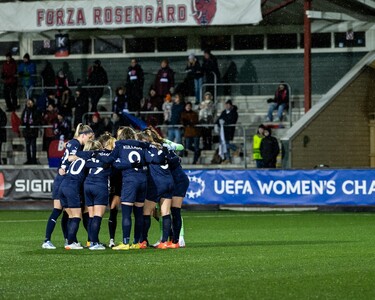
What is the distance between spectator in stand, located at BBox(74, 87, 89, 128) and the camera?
38125 mm

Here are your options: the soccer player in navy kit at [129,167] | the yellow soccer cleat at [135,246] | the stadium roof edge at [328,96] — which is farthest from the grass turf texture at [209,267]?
the stadium roof edge at [328,96]

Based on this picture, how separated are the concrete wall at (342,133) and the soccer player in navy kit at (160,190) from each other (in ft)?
52.7

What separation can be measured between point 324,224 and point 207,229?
3.04 meters

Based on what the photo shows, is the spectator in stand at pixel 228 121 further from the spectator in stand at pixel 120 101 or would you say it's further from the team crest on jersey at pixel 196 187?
the team crest on jersey at pixel 196 187

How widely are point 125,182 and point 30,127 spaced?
19.9 m

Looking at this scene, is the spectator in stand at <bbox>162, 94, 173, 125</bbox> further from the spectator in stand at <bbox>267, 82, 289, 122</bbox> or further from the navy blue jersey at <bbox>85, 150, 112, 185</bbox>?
the navy blue jersey at <bbox>85, 150, 112, 185</bbox>

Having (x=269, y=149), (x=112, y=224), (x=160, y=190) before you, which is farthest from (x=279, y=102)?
(x=160, y=190)

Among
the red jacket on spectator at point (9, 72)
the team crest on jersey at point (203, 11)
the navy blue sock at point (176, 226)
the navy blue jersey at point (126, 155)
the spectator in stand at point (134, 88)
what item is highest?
the team crest on jersey at point (203, 11)

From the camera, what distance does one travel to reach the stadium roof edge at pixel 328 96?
113ft

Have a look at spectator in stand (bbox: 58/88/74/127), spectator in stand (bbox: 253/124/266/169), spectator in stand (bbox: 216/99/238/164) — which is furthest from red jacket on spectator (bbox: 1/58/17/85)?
spectator in stand (bbox: 253/124/266/169)

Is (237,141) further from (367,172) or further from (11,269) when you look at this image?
(11,269)

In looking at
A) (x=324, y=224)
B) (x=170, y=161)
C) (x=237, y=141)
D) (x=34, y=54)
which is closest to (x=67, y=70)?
(x=34, y=54)

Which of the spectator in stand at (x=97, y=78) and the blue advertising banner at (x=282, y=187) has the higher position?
the spectator in stand at (x=97, y=78)

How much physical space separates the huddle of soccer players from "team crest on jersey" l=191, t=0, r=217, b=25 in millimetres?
17107
